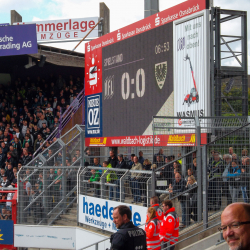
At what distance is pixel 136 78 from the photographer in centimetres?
1117

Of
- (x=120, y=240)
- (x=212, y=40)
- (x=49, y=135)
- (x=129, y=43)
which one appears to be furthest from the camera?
(x=49, y=135)

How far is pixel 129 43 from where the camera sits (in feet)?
37.9

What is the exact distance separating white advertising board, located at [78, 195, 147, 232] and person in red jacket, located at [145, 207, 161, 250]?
62.2 inches

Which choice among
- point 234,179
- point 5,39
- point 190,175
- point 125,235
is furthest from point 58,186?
point 5,39

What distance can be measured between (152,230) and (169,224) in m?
0.30

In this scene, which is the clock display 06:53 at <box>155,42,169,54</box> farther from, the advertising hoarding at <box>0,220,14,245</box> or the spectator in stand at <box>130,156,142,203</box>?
the advertising hoarding at <box>0,220,14,245</box>

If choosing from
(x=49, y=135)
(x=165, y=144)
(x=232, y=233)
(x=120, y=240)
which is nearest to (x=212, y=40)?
(x=165, y=144)

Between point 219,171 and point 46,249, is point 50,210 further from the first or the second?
point 219,171

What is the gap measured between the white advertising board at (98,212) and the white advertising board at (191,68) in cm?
230

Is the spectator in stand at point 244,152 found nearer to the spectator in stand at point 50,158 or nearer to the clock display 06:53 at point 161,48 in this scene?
the clock display 06:53 at point 161,48

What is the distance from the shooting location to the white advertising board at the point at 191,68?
8.78 m

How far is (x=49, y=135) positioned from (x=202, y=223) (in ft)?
33.2

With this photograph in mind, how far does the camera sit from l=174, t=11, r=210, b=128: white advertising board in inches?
346

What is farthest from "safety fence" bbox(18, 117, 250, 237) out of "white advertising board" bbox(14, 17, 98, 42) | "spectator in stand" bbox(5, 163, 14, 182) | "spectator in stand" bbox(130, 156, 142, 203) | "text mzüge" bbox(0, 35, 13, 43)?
"white advertising board" bbox(14, 17, 98, 42)
